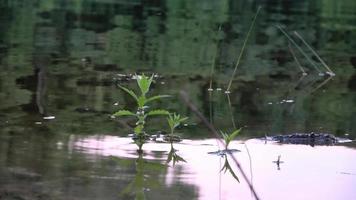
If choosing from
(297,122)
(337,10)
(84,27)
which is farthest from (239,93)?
(337,10)

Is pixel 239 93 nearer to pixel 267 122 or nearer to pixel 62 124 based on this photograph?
pixel 267 122

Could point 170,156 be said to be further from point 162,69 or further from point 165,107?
point 162,69

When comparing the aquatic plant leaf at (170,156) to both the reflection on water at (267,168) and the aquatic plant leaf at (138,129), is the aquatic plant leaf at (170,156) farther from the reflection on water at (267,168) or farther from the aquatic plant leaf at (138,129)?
the aquatic plant leaf at (138,129)

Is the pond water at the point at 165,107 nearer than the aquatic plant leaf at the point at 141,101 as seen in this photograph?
Yes

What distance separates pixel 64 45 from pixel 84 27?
2388 mm

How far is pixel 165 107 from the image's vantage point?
4414mm

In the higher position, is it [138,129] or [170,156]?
[138,129]

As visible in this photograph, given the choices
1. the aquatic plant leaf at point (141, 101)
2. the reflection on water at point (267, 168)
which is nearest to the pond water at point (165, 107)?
the reflection on water at point (267, 168)

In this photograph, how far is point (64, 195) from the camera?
2.65m

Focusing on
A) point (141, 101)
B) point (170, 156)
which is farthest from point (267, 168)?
point (141, 101)

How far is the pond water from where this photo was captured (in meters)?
2.91

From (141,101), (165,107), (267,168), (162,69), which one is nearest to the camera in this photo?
(267,168)

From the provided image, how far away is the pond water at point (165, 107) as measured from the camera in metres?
2.91

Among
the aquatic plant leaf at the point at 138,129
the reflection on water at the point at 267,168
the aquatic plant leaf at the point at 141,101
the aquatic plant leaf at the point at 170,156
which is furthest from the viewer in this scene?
the aquatic plant leaf at the point at 141,101
